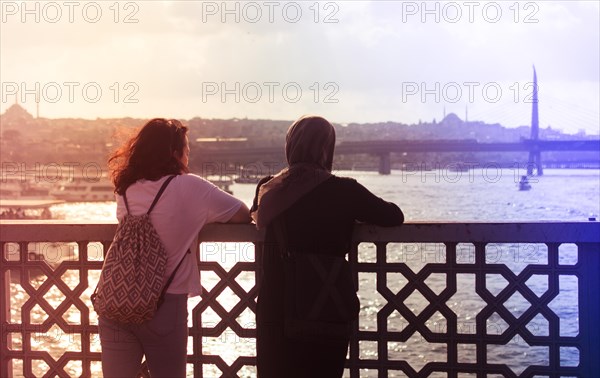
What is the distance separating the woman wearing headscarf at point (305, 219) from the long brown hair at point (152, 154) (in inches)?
17.4

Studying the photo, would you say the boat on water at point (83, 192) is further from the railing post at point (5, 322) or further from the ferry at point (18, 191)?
the railing post at point (5, 322)

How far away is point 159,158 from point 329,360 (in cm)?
113

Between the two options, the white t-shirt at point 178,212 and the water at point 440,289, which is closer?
the white t-shirt at point 178,212

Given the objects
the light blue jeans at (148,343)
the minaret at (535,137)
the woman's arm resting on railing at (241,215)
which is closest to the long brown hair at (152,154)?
the woman's arm resting on railing at (241,215)

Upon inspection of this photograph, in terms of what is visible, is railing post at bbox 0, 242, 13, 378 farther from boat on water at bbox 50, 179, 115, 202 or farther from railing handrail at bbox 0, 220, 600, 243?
boat on water at bbox 50, 179, 115, 202

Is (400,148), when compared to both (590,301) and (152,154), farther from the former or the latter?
(152,154)

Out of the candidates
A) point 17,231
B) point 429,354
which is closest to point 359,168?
point 429,354

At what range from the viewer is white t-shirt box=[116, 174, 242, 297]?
11.6 feet

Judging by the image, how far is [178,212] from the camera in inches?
140

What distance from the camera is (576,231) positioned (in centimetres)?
408

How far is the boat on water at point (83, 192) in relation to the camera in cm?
10362

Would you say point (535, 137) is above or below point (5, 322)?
above

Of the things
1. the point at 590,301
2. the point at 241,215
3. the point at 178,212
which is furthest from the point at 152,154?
the point at 590,301

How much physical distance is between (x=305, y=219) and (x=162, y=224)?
623 millimetres
